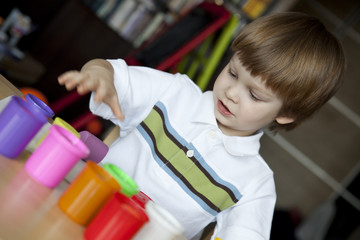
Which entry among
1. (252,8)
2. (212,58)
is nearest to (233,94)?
(212,58)

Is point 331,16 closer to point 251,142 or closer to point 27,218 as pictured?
point 251,142

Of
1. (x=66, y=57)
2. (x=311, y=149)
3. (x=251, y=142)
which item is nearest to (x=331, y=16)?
(x=311, y=149)

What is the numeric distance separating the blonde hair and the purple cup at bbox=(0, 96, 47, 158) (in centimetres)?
62

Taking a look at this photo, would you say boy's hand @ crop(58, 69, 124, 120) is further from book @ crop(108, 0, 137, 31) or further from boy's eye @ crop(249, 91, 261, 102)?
book @ crop(108, 0, 137, 31)

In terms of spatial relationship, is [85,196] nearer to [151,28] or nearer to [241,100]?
[241,100]

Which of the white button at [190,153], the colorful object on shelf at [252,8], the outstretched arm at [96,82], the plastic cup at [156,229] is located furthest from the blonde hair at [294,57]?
the colorful object on shelf at [252,8]

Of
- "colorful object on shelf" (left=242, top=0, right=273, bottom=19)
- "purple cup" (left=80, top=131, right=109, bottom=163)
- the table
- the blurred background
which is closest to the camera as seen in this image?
the table

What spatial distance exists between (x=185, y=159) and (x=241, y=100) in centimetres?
24

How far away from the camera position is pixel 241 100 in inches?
43.0

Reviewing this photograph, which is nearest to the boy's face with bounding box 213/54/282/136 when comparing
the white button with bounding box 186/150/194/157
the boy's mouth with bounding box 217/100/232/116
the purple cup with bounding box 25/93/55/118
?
the boy's mouth with bounding box 217/100/232/116

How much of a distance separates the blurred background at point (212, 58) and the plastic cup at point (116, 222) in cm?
183

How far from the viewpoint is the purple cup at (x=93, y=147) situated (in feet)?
2.96

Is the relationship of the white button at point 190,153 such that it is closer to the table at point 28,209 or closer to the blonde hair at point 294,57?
the blonde hair at point 294,57

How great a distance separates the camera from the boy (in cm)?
106
